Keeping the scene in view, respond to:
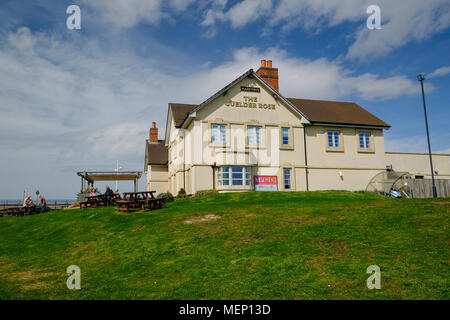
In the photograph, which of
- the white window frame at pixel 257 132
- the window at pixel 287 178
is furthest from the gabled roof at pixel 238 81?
the window at pixel 287 178

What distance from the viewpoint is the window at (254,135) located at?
2778 centimetres

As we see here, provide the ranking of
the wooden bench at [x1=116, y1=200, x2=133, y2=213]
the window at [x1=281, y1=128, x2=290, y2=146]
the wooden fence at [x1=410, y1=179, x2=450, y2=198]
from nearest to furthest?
1. the wooden bench at [x1=116, y1=200, x2=133, y2=213]
2. the wooden fence at [x1=410, y1=179, x2=450, y2=198]
3. the window at [x1=281, y1=128, x2=290, y2=146]

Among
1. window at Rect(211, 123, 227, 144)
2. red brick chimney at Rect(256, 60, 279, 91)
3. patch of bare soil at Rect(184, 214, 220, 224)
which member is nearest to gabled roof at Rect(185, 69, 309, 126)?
window at Rect(211, 123, 227, 144)

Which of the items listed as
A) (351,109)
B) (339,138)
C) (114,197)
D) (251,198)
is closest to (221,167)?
(251,198)

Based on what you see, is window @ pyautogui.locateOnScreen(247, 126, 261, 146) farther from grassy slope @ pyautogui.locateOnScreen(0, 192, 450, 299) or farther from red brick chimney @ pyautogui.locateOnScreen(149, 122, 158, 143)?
red brick chimney @ pyautogui.locateOnScreen(149, 122, 158, 143)

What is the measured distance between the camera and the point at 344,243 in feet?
34.0

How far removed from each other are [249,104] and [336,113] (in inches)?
382

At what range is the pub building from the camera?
26438 mm

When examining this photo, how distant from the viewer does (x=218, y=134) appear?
27031 millimetres

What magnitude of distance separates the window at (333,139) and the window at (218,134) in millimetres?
9934

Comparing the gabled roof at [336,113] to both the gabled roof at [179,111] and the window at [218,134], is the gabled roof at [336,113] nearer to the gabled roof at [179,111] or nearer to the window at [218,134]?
the window at [218,134]

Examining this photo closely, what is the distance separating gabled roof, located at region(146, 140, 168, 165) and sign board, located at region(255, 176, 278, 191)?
17009 millimetres
